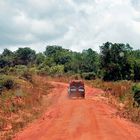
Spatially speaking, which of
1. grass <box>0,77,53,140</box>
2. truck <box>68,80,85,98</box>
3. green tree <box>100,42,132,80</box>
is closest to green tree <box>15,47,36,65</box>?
green tree <box>100,42,132,80</box>

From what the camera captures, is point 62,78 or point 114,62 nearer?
point 114,62

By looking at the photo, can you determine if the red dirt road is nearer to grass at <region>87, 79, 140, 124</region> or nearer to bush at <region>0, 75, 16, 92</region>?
grass at <region>87, 79, 140, 124</region>

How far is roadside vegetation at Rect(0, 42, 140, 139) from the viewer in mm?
31528

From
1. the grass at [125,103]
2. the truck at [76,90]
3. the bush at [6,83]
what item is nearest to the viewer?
the grass at [125,103]

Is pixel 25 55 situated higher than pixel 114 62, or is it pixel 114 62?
pixel 25 55

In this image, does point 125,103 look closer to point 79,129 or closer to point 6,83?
point 6,83

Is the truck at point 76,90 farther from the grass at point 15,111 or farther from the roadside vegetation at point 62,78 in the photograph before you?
the grass at point 15,111

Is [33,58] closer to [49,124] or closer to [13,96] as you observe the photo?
[13,96]

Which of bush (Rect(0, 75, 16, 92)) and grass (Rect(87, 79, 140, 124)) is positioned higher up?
bush (Rect(0, 75, 16, 92))

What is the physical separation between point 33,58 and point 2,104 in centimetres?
11750

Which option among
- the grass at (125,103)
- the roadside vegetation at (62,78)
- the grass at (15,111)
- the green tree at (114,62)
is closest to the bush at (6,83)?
the roadside vegetation at (62,78)

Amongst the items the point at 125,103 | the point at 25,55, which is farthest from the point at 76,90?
the point at 25,55

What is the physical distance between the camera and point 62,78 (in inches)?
3282

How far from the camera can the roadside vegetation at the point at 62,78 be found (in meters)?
31.5
